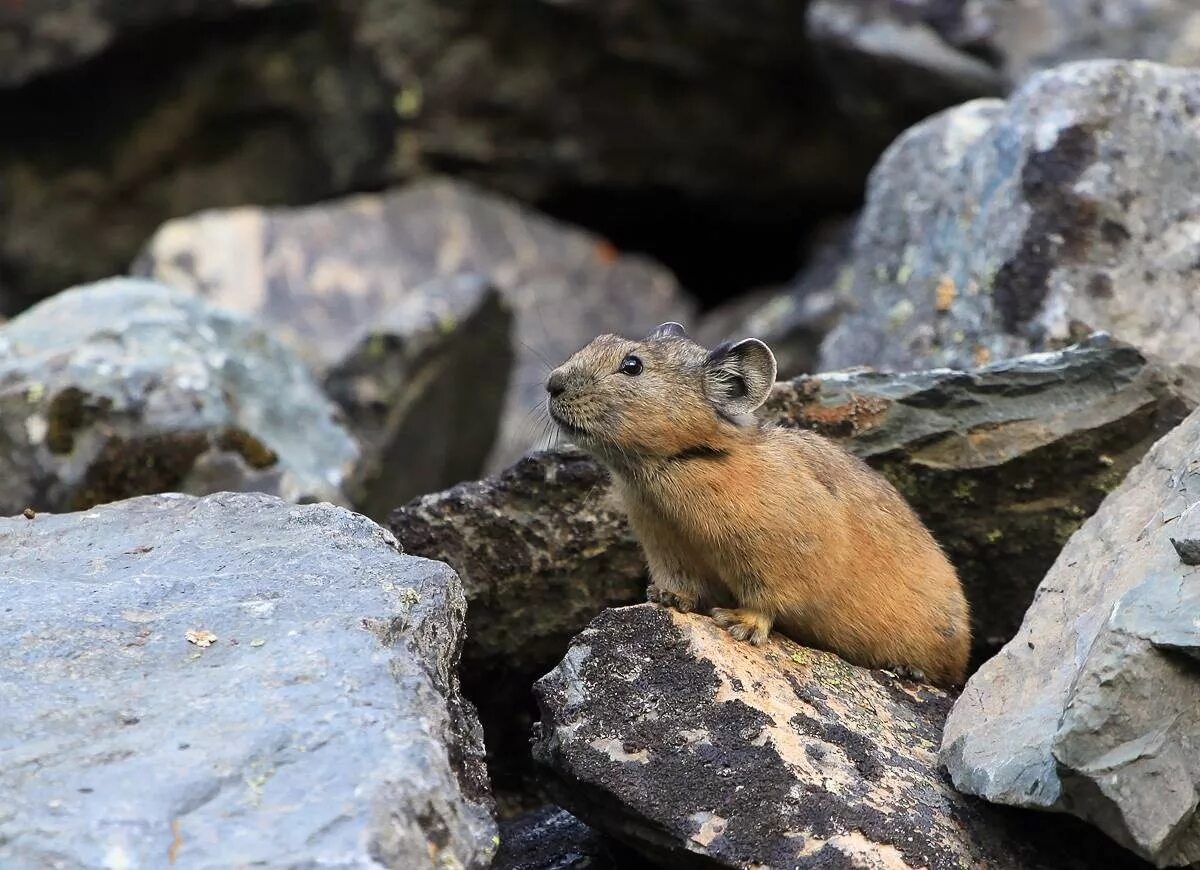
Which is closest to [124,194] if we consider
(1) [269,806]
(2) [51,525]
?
(2) [51,525]

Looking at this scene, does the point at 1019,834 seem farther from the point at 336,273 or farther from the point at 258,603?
the point at 336,273

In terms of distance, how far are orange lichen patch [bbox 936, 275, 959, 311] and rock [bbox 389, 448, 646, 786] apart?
2753mm

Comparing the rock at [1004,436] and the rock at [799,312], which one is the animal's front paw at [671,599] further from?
Result: the rock at [799,312]

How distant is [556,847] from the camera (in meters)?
6.34

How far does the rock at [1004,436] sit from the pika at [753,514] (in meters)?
0.50

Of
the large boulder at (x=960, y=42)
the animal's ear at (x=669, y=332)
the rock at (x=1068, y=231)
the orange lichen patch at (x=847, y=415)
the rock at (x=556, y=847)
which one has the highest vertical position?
the large boulder at (x=960, y=42)

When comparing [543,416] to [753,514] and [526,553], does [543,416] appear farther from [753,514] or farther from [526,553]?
[753,514]

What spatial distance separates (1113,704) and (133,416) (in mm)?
5668

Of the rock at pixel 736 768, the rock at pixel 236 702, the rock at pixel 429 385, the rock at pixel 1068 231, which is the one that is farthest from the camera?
the rock at pixel 429 385

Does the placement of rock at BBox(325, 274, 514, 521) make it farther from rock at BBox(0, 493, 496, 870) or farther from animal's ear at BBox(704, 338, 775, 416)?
rock at BBox(0, 493, 496, 870)

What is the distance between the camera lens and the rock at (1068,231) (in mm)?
8531

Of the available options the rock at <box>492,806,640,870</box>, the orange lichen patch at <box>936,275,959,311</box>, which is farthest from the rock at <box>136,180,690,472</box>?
the rock at <box>492,806,640,870</box>

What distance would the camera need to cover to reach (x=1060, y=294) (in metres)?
8.60

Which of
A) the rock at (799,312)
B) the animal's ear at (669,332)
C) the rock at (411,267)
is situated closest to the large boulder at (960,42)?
the rock at (799,312)
